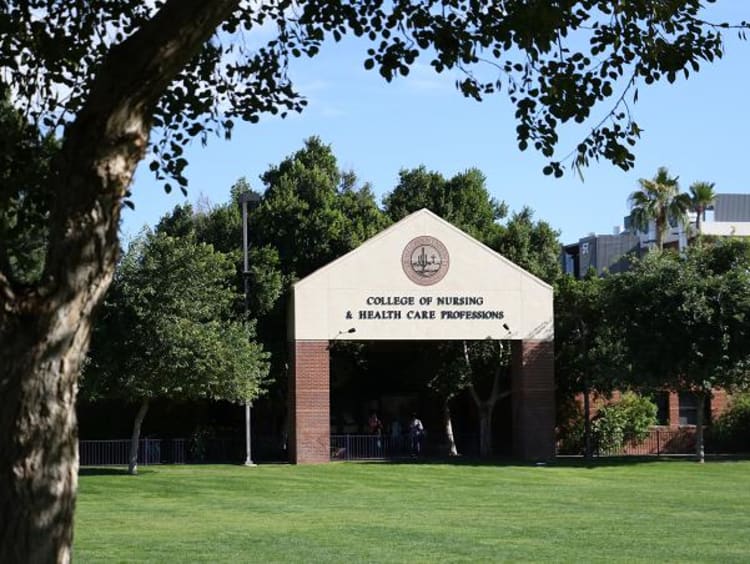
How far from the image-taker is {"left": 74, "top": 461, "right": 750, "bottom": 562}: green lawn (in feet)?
55.9

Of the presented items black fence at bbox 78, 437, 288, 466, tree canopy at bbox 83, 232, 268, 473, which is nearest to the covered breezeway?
black fence at bbox 78, 437, 288, 466

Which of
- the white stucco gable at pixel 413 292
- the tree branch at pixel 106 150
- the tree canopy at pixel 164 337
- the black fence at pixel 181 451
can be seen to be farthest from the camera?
the white stucco gable at pixel 413 292

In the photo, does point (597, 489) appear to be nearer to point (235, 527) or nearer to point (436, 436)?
point (235, 527)

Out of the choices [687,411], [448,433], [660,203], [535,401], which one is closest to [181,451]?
[448,433]

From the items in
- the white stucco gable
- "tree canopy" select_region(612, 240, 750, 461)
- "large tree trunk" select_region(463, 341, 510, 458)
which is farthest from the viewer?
"large tree trunk" select_region(463, 341, 510, 458)

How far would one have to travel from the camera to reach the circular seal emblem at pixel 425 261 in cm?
4281

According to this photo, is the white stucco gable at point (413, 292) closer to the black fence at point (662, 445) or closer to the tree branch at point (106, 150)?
the black fence at point (662, 445)

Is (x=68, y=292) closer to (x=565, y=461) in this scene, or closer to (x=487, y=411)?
(x=565, y=461)

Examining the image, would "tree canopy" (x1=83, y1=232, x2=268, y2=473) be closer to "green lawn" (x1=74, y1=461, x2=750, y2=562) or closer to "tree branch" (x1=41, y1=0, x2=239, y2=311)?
"green lawn" (x1=74, y1=461, x2=750, y2=562)

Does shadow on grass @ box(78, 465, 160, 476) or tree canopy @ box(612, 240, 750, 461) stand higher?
tree canopy @ box(612, 240, 750, 461)

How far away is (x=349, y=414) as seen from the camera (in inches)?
2013

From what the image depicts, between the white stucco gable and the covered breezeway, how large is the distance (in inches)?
1.3

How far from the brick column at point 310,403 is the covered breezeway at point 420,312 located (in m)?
0.03

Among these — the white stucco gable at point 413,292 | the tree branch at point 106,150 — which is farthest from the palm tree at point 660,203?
the tree branch at point 106,150
